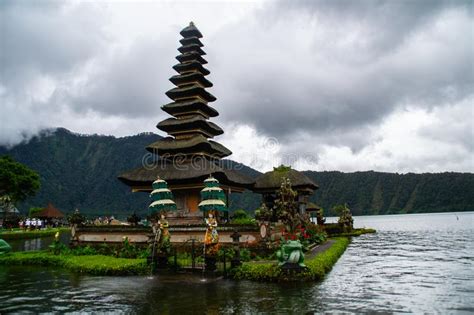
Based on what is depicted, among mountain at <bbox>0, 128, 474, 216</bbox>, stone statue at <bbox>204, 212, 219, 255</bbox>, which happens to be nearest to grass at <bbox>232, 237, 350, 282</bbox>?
stone statue at <bbox>204, 212, 219, 255</bbox>

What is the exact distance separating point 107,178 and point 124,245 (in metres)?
151

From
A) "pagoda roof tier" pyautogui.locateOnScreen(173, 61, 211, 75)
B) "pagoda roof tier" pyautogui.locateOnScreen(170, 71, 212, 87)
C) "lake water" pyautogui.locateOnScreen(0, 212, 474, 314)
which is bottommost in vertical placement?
"lake water" pyautogui.locateOnScreen(0, 212, 474, 314)

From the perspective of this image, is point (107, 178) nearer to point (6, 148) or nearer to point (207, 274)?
point (6, 148)

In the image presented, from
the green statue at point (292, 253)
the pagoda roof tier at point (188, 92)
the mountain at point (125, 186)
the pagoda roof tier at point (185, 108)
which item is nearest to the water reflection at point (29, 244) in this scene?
the pagoda roof tier at point (185, 108)

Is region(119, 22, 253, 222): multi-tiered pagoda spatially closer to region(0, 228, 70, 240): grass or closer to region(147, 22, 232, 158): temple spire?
region(147, 22, 232, 158): temple spire

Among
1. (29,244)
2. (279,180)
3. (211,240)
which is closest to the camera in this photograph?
(211,240)

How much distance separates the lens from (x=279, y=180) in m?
35.9

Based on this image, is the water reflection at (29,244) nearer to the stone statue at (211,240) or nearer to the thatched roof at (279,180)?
the thatched roof at (279,180)

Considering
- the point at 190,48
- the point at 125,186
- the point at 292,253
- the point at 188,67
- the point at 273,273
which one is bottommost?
the point at 273,273

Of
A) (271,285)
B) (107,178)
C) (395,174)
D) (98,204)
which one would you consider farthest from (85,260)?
(395,174)

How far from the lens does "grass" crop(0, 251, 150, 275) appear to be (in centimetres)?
1755

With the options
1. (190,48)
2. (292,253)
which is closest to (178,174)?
(190,48)

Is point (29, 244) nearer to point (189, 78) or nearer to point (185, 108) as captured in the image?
point (185, 108)

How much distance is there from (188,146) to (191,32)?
38.6 feet
